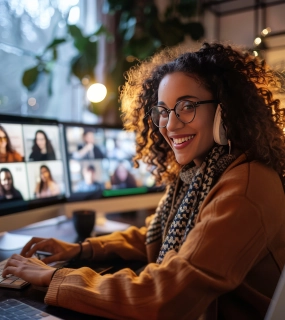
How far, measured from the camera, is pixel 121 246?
1.20 m

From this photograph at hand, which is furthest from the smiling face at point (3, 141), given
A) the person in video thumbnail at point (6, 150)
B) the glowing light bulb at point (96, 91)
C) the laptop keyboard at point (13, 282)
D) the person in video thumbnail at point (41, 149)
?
the glowing light bulb at point (96, 91)

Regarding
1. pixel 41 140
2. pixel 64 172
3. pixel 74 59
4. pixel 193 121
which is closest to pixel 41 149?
pixel 41 140

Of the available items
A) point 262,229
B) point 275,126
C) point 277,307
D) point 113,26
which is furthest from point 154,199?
point 113,26

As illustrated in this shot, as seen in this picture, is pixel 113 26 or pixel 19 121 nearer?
pixel 19 121

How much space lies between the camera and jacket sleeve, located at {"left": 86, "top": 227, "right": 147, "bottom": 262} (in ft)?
3.86

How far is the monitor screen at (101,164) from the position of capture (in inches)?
59.8

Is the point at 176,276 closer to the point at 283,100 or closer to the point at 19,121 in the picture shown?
the point at 283,100

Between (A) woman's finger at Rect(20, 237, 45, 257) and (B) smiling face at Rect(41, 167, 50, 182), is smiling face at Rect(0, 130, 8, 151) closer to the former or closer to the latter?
(B) smiling face at Rect(41, 167, 50, 182)

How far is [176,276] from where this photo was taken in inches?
28.3

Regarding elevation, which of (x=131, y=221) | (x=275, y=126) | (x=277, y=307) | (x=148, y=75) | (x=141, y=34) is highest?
(x=141, y=34)

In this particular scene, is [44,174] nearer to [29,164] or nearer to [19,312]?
[29,164]

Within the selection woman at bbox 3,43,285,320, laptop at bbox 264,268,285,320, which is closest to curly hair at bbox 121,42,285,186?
woman at bbox 3,43,285,320

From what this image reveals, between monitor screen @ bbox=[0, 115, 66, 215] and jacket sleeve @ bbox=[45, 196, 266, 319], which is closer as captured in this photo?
jacket sleeve @ bbox=[45, 196, 266, 319]

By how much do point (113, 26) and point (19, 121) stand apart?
59.4 inches
